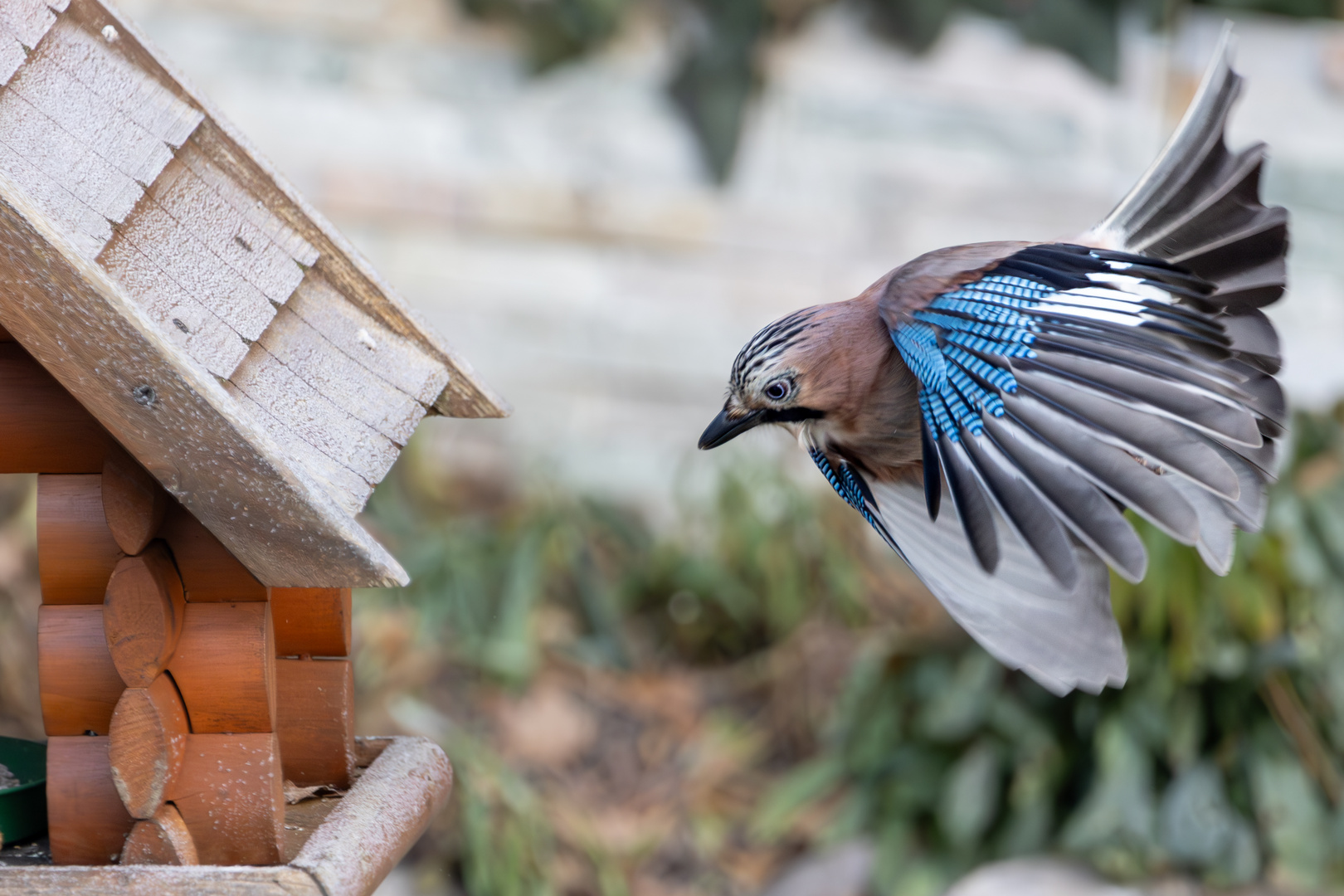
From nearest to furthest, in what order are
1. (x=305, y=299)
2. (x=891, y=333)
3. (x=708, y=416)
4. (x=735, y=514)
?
(x=305, y=299)
(x=891, y=333)
(x=735, y=514)
(x=708, y=416)

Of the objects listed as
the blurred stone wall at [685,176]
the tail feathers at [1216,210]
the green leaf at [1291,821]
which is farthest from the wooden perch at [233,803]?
the blurred stone wall at [685,176]

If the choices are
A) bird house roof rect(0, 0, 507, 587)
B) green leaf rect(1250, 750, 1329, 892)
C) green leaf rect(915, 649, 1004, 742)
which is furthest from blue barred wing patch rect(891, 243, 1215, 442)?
green leaf rect(1250, 750, 1329, 892)

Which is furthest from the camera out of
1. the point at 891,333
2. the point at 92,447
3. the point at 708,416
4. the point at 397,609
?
the point at 708,416

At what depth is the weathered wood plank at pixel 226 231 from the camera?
49.0 inches

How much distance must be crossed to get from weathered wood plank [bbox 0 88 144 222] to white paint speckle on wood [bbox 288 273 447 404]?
198 millimetres

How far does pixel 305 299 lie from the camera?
1316 mm

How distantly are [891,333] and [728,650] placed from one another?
2.37m

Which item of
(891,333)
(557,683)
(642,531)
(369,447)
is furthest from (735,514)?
(369,447)

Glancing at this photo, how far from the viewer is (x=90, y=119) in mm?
1193

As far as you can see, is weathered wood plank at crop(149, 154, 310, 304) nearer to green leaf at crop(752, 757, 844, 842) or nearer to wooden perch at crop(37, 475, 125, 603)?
wooden perch at crop(37, 475, 125, 603)

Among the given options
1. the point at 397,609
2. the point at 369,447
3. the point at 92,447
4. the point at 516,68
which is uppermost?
the point at 516,68

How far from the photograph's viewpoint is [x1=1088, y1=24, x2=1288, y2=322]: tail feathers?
5.17 feet

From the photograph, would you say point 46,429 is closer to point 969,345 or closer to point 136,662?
point 136,662

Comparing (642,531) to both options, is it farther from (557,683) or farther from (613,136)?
(613,136)
